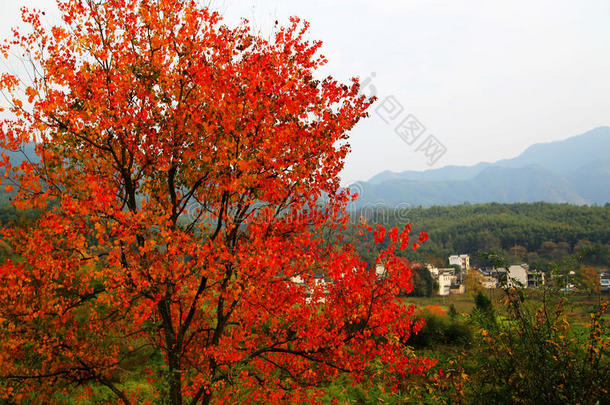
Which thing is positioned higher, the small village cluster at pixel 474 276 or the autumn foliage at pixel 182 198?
the autumn foliage at pixel 182 198

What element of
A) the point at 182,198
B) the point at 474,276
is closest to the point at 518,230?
the point at 474,276

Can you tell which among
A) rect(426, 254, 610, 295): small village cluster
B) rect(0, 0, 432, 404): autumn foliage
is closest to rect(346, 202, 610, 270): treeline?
rect(426, 254, 610, 295): small village cluster

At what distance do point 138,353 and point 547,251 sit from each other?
352ft

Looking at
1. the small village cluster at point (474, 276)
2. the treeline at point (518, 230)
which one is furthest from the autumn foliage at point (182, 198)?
the treeline at point (518, 230)

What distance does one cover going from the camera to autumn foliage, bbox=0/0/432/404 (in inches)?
258

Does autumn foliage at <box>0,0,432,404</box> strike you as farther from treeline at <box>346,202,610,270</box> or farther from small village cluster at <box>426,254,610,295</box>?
treeline at <box>346,202,610,270</box>

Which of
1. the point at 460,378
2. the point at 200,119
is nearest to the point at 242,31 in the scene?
the point at 200,119

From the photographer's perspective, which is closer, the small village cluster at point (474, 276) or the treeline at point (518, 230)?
the small village cluster at point (474, 276)

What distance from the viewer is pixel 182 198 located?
25.1 ft

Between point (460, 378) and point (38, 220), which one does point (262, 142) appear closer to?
point (38, 220)

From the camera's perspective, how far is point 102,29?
705 centimetres

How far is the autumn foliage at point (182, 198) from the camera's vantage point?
21.5 ft

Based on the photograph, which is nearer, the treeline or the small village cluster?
the small village cluster

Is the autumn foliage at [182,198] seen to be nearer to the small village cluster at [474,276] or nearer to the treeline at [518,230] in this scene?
the small village cluster at [474,276]
